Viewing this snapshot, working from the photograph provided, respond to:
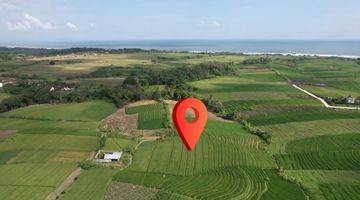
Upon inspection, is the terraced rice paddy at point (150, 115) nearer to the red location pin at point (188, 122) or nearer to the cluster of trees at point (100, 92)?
the cluster of trees at point (100, 92)

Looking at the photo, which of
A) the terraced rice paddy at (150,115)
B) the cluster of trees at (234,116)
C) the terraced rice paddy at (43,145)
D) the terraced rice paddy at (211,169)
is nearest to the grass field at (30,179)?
the terraced rice paddy at (43,145)

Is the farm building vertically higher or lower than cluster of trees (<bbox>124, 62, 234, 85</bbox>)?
lower

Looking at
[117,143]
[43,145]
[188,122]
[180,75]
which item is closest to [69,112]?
[43,145]

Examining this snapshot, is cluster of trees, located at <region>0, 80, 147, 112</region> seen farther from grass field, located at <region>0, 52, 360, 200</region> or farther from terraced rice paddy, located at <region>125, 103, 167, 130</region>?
terraced rice paddy, located at <region>125, 103, 167, 130</region>

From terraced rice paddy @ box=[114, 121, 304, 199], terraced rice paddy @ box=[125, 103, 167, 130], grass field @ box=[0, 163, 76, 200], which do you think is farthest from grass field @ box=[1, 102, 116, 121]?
grass field @ box=[0, 163, 76, 200]

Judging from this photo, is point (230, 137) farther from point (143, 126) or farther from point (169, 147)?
point (143, 126)

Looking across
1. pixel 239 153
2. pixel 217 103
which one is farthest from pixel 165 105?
pixel 239 153
